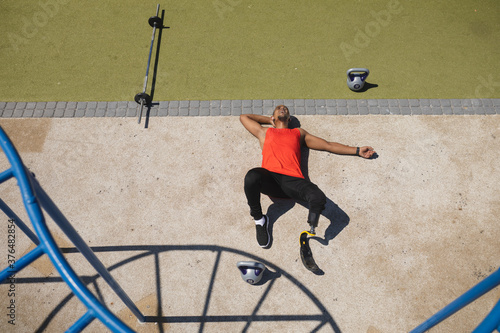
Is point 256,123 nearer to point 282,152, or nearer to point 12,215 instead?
point 282,152

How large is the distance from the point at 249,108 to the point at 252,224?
2.34 metres

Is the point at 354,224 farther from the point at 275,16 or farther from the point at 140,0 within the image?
the point at 140,0

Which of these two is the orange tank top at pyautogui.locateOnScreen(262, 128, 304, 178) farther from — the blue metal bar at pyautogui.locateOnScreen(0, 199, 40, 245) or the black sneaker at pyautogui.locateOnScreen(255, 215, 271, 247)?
the blue metal bar at pyautogui.locateOnScreen(0, 199, 40, 245)

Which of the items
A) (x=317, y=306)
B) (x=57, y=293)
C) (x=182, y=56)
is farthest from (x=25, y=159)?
(x=317, y=306)

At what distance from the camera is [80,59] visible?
22.8ft

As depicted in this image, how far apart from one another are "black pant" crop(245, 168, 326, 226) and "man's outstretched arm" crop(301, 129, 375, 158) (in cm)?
93

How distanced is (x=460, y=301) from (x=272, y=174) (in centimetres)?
293

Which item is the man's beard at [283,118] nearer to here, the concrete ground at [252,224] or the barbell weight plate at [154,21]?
the concrete ground at [252,224]

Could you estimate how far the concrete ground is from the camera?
4.55m

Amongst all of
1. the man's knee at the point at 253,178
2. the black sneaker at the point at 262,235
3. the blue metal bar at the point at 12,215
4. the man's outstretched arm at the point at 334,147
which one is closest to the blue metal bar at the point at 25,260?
the blue metal bar at the point at 12,215

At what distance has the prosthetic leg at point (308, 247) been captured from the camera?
470 cm

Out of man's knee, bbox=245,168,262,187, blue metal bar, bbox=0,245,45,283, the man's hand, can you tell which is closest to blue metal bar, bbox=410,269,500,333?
man's knee, bbox=245,168,262,187

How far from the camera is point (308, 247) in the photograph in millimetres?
4828

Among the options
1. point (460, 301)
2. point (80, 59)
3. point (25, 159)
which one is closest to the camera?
point (460, 301)
